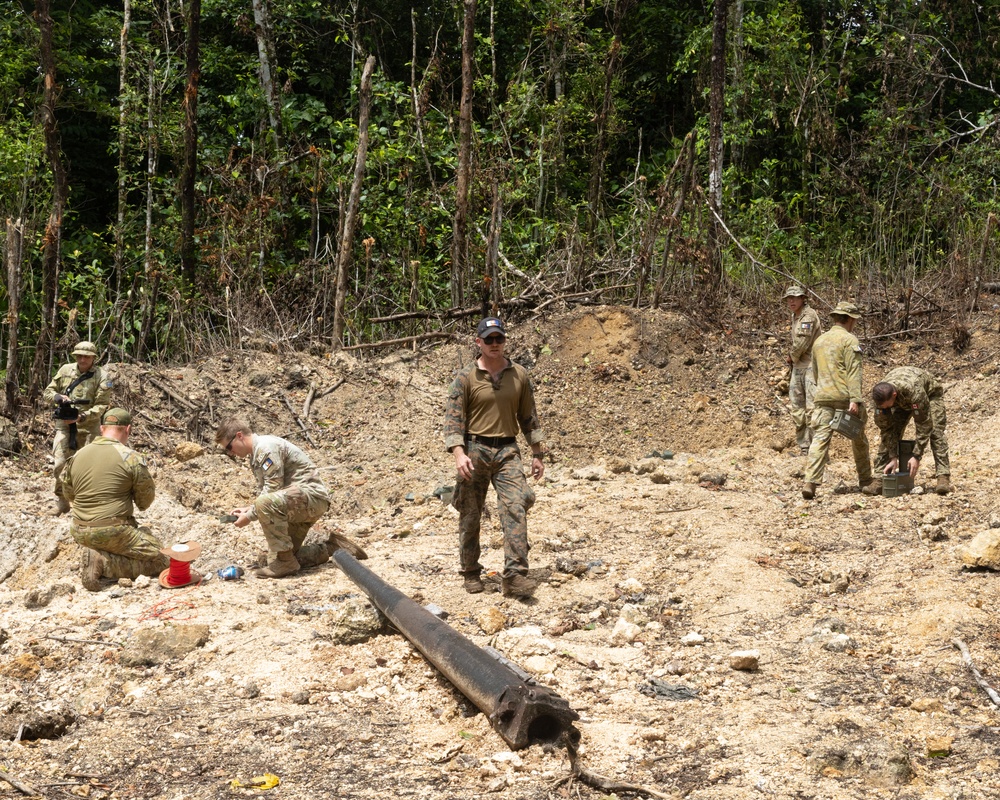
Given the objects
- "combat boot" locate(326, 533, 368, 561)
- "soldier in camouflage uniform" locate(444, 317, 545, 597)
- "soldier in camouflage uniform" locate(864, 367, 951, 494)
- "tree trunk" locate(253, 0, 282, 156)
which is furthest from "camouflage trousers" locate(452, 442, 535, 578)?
"tree trunk" locate(253, 0, 282, 156)

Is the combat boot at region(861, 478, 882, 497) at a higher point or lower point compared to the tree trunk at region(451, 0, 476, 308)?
lower

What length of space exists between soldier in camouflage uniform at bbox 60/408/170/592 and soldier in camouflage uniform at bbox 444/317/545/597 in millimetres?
2481

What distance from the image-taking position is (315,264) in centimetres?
1531

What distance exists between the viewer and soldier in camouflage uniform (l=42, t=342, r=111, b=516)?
34.8ft

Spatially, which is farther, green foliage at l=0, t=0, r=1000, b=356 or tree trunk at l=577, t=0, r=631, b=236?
tree trunk at l=577, t=0, r=631, b=236

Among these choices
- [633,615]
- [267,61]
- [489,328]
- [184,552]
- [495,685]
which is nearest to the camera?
[495,685]

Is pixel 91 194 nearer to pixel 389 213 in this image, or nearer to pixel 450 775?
pixel 389 213

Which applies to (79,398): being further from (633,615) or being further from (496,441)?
(633,615)

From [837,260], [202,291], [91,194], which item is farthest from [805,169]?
[91,194]

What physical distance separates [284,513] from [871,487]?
5105mm

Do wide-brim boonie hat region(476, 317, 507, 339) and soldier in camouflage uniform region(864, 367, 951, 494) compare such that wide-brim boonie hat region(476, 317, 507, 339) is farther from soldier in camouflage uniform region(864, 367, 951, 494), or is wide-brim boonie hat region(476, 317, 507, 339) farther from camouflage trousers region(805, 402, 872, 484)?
camouflage trousers region(805, 402, 872, 484)

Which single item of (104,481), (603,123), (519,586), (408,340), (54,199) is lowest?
(519,586)

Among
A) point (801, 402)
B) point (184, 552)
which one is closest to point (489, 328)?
point (184, 552)

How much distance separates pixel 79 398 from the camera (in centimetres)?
1062
